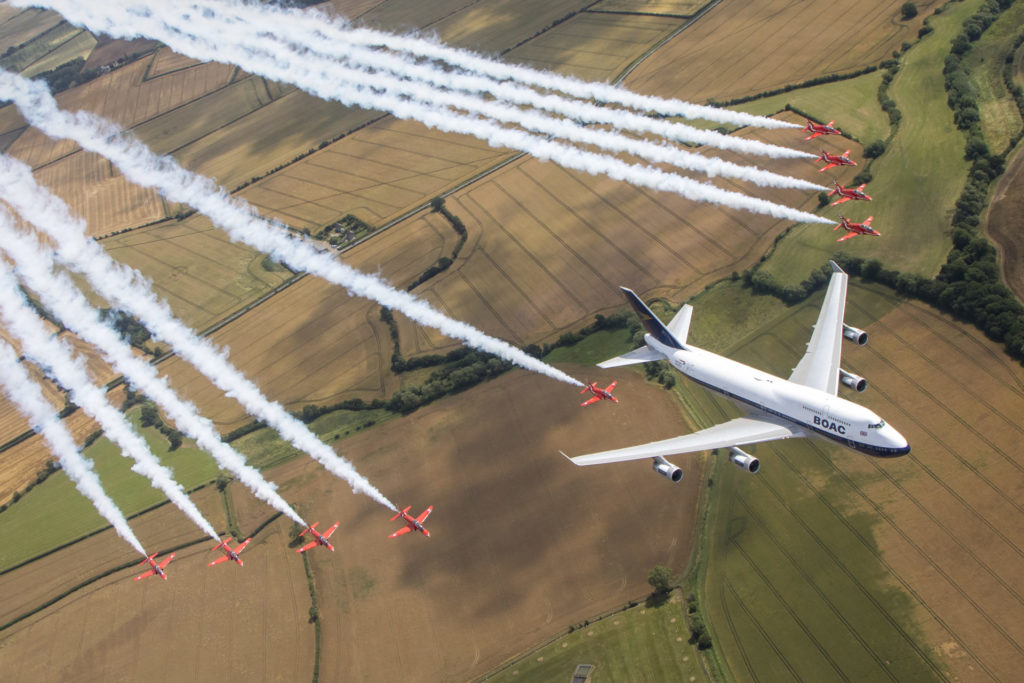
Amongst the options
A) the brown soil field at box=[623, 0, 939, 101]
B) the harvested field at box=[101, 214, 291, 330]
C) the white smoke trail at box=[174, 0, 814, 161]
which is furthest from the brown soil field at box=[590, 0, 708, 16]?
the harvested field at box=[101, 214, 291, 330]

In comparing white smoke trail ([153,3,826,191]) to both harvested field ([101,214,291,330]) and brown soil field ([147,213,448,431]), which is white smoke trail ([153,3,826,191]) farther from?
harvested field ([101,214,291,330])

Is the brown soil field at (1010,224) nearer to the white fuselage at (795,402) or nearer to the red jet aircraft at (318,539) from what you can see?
the white fuselage at (795,402)

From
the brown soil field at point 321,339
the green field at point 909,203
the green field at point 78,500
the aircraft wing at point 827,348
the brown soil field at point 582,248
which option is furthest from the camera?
the brown soil field at point 321,339

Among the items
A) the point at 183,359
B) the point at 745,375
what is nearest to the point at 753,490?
the point at 745,375

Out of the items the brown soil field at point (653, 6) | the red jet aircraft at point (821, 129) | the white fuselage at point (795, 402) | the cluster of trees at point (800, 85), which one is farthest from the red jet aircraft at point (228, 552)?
the brown soil field at point (653, 6)

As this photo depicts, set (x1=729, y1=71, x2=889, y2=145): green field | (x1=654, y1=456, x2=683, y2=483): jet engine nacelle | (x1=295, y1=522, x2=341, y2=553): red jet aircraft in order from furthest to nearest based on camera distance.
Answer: (x1=729, y1=71, x2=889, y2=145): green field
(x1=295, y1=522, x2=341, y2=553): red jet aircraft
(x1=654, y1=456, x2=683, y2=483): jet engine nacelle

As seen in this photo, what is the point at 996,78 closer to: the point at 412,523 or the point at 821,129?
the point at 821,129

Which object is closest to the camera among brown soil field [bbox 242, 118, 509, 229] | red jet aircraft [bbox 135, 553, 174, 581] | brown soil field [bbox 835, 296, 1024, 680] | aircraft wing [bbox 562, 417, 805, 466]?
brown soil field [bbox 835, 296, 1024, 680]

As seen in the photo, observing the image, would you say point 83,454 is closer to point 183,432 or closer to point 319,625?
point 183,432
